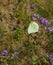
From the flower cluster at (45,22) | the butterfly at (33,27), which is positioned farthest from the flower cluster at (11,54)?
the flower cluster at (45,22)

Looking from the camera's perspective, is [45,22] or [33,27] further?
[45,22]

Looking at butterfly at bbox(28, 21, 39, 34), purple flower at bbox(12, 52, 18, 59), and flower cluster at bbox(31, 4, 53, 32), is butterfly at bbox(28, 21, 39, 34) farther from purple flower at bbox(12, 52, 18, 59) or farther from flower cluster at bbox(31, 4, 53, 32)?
purple flower at bbox(12, 52, 18, 59)

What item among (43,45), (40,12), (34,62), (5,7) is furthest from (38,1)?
(34,62)

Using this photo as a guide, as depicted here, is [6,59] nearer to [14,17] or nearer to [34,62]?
[34,62]

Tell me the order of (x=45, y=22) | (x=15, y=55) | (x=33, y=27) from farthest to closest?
1. (x=45, y=22)
2. (x=33, y=27)
3. (x=15, y=55)

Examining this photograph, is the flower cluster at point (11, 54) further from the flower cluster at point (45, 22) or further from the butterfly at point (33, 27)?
the flower cluster at point (45, 22)

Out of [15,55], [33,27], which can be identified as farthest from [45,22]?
[15,55]

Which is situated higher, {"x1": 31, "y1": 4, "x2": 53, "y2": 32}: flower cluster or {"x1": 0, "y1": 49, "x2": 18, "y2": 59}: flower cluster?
{"x1": 31, "y1": 4, "x2": 53, "y2": 32}: flower cluster

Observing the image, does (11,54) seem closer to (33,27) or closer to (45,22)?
(33,27)

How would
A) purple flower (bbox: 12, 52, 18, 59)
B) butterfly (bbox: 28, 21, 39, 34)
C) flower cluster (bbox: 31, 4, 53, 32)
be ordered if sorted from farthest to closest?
flower cluster (bbox: 31, 4, 53, 32)
butterfly (bbox: 28, 21, 39, 34)
purple flower (bbox: 12, 52, 18, 59)

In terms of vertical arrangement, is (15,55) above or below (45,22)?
below

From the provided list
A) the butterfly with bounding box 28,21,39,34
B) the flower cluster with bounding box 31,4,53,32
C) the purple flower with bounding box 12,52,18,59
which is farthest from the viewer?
the flower cluster with bounding box 31,4,53,32

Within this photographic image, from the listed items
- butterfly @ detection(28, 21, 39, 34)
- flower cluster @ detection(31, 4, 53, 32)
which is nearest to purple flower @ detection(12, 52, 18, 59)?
butterfly @ detection(28, 21, 39, 34)
